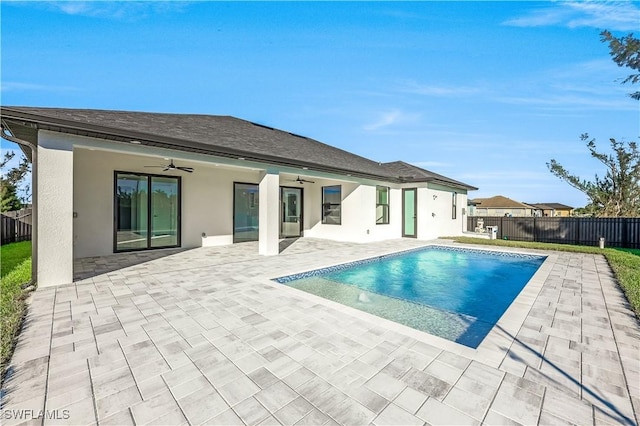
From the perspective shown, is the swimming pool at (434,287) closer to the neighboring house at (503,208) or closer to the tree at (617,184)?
the tree at (617,184)

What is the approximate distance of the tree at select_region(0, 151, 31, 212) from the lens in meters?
18.0

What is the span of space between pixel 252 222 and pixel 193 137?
201 inches

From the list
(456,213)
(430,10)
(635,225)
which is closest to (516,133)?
(456,213)

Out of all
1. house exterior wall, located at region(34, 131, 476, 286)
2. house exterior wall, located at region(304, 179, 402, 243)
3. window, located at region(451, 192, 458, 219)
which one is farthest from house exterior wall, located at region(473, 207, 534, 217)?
house exterior wall, located at region(304, 179, 402, 243)

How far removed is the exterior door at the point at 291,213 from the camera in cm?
1352


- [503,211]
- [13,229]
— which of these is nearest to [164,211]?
[13,229]

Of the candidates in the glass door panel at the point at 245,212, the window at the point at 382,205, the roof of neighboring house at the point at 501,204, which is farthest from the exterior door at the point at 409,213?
the roof of neighboring house at the point at 501,204

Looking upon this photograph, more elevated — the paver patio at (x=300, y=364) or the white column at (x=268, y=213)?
the white column at (x=268, y=213)

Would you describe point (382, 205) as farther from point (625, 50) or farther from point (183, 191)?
point (625, 50)

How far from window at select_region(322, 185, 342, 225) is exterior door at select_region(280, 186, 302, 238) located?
50.0 inches

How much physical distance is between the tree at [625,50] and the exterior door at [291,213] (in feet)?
40.1

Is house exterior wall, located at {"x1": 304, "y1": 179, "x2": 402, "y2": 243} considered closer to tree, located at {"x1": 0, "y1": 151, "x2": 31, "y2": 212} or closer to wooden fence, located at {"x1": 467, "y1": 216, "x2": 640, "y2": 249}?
wooden fence, located at {"x1": 467, "y1": 216, "x2": 640, "y2": 249}

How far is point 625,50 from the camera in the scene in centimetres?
859

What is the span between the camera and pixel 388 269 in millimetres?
7988
